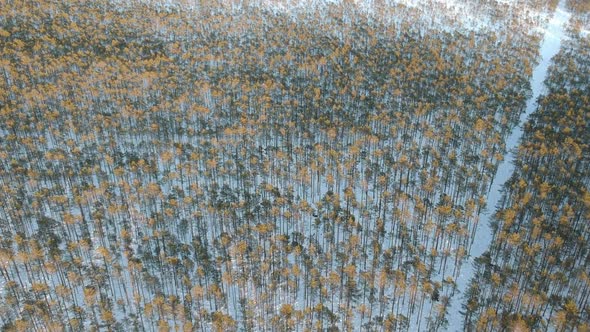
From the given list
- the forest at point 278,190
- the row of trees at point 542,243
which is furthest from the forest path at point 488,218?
the row of trees at point 542,243

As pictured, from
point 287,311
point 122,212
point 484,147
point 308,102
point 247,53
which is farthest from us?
point 247,53

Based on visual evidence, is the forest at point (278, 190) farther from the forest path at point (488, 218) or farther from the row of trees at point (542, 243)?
the forest path at point (488, 218)

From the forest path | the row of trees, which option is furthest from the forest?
the forest path

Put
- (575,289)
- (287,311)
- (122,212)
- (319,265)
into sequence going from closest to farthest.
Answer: (287,311) < (575,289) < (319,265) < (122,212)

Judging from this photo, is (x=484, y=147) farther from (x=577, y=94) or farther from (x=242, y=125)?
(x=242, y=125)

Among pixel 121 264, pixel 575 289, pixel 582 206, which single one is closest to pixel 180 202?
pixel 121 264

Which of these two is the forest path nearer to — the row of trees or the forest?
the forest

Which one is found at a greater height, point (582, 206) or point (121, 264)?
point (582, 206)
